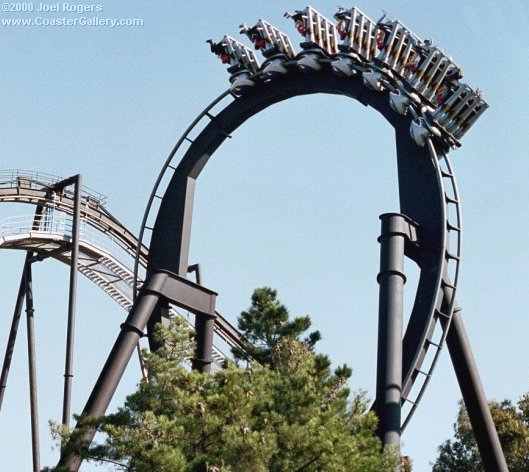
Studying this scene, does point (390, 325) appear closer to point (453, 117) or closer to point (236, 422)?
point (236, 422)

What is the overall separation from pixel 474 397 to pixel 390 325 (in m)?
1.94

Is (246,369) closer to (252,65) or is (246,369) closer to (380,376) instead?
(380,376)

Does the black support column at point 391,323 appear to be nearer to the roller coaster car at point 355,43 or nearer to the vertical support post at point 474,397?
the vertical support post at point 474,397

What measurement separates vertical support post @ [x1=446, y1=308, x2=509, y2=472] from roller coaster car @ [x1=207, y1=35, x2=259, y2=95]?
5140 millimetres

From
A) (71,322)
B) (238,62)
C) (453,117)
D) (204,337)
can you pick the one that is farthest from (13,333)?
(453,117)

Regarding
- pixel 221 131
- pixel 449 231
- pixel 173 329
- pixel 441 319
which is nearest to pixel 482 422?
pixel 441 319

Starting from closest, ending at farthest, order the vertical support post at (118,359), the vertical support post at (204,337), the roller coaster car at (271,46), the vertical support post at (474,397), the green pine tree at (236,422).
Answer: the green pine tree at (236,422)
the vertical support post at (118,359)
the vertical support post at (474,397)
the vertical support post at (204,337)
the roller coaster car at (271,46)

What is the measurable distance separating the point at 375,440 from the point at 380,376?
4.35 ft

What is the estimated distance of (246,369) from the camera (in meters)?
14.2

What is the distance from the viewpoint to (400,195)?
16312 millimetres

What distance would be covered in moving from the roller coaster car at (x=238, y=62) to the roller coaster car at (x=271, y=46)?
207mm

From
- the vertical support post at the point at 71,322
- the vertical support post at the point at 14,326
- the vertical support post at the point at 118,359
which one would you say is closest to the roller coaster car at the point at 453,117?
the vertical support post at the point at 118,359

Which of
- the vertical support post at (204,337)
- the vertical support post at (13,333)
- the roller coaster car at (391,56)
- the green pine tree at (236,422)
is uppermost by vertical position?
the roller coaster car at (391,56)

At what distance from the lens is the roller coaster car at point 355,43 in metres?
16.8
